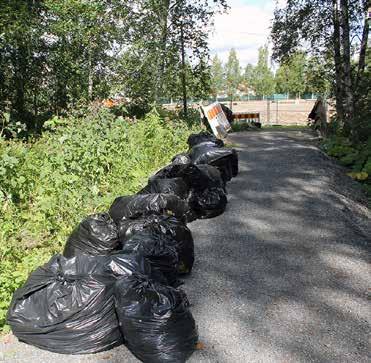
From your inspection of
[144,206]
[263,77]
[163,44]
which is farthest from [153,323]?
[263,77]

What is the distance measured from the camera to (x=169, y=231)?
3.69 metres

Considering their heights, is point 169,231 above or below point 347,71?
below

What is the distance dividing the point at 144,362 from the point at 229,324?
2.46ft

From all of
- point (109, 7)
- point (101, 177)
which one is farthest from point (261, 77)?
point (101, 177)

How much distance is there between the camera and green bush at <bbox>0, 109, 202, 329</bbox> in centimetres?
400

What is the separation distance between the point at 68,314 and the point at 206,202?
2.91 m

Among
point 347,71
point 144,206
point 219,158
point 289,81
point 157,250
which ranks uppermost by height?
point 289,81

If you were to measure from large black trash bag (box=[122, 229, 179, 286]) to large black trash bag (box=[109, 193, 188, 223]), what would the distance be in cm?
64

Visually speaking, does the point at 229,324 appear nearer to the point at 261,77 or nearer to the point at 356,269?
the point at 356,269

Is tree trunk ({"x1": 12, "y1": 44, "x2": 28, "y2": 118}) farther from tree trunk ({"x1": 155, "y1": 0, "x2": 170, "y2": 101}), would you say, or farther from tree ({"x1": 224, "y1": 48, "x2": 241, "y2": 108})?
tree ({"x1": 224, "y1": 48, "x2": 241, "y2": 108})

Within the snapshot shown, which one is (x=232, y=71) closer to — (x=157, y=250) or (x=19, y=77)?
(x=19, y=77)

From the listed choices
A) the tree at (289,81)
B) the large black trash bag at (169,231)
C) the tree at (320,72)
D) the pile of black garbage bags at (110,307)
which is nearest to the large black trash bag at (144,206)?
the large black trash bag at (169,231)

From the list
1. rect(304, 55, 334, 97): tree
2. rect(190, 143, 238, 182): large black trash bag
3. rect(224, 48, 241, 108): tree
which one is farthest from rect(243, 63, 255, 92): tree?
rect(190, 143, 238, 182): large black trash bag

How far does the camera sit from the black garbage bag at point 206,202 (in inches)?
209
